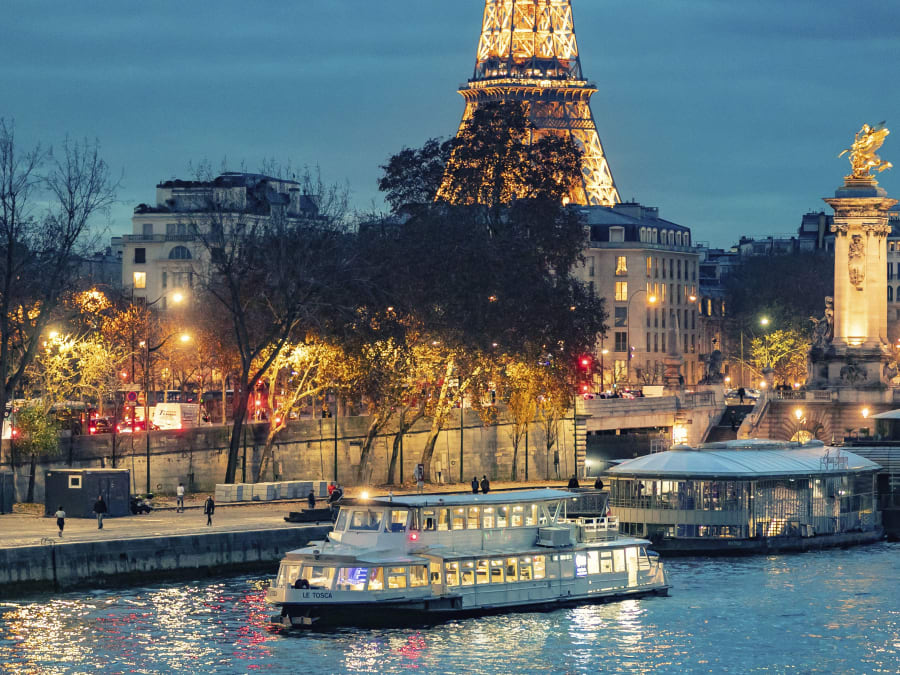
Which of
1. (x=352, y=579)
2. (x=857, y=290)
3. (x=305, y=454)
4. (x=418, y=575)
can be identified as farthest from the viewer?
(x=857, y=290)

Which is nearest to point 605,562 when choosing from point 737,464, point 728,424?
point 737,464

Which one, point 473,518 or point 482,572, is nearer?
point 482,572

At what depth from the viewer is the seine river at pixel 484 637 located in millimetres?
68750

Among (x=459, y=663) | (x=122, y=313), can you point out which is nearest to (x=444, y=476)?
(x=122, y=313)

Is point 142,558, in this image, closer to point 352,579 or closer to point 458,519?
point 352,579

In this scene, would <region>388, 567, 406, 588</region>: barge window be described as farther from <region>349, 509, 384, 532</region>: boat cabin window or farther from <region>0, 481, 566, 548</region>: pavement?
<region>0, 481, 566, 548</region>: pavement

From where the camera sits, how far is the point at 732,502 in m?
97.9

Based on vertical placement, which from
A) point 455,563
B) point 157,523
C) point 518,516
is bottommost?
point 455,563

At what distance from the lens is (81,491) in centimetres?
9275

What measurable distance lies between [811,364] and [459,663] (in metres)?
75.9

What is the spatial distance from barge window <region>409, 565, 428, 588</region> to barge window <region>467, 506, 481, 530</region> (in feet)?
13.6

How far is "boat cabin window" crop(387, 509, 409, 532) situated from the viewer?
78.2m

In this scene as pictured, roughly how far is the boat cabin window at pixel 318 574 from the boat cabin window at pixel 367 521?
3402 mm

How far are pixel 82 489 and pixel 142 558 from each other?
407 inches
